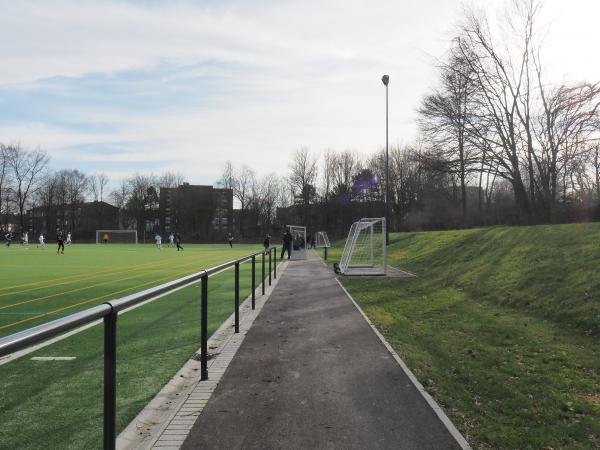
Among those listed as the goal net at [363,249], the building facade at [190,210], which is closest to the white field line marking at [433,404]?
the goal net at [363,249]

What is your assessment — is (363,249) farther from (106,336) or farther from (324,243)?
(106,336)

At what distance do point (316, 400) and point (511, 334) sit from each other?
14.2 ft

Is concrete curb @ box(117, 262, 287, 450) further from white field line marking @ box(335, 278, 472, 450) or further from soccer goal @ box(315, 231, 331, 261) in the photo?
soccer goal @ box(315, 231, 331, 261)

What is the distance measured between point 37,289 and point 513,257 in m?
13.6

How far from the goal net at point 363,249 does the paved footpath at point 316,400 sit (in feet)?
37.1

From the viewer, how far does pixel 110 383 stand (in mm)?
2688

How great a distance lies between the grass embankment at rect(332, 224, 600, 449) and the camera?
4.05 meters

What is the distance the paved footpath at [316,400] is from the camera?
3578 mm

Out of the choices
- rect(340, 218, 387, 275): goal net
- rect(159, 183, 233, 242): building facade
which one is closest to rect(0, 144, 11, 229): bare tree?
rect(159, 183, 233, 242): building facade

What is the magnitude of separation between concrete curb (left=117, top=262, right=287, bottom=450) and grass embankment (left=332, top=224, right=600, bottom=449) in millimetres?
2185

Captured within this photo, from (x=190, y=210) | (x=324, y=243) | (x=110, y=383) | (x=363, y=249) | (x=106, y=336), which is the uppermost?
(x=190, y=210)

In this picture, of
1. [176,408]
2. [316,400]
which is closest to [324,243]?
[316,400]

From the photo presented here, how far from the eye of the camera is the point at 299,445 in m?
3.47

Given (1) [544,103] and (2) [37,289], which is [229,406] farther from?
(1) [544,103]
